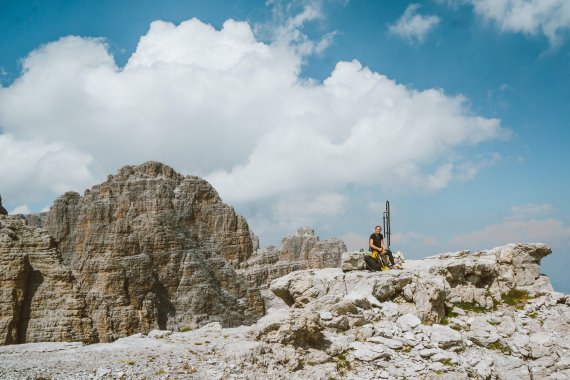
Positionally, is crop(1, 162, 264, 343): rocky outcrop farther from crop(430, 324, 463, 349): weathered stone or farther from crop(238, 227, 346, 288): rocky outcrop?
crop(430, 324, 463, 349): weathered stone

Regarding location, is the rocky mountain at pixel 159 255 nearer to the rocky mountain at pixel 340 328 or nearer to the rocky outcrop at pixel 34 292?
the rocky outcrop at pixel 34 292

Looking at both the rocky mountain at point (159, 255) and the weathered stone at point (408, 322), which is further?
the rocky mountain at point (159, 255)

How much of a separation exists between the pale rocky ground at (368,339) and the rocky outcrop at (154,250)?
60.1 meters

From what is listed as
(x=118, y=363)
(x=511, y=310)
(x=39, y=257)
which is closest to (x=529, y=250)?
(x=511, y=310)

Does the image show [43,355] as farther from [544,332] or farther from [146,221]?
[146,221]

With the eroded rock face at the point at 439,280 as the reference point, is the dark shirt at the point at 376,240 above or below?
above

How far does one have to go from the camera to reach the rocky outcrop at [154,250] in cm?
7794

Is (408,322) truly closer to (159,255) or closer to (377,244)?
(377,244)

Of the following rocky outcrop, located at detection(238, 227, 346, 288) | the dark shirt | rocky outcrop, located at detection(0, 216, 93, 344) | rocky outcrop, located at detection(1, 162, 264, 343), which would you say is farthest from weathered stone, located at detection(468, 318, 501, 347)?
rocky outcrop, located at detection(238, 227, 346, 288)

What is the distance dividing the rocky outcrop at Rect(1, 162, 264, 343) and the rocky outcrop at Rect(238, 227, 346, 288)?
99.4 inches

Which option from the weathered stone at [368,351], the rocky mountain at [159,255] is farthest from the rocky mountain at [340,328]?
the rocky mountain at [159,255]

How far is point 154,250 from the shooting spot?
8756 cm

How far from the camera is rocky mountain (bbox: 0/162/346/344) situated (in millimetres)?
77875

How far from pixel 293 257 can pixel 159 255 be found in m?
36.0
